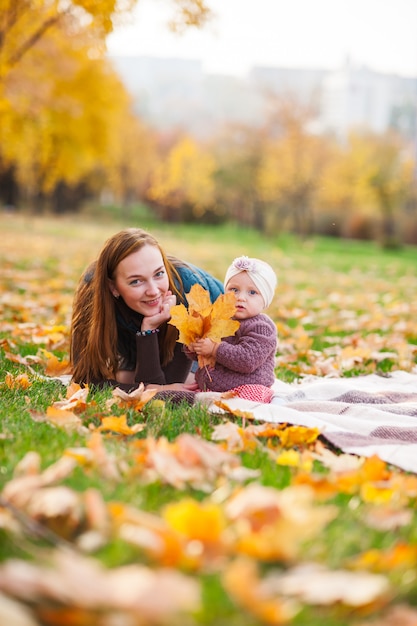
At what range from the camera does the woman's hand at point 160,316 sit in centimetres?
353

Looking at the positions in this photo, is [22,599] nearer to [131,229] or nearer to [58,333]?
[131,229]

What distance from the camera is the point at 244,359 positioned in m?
3.38

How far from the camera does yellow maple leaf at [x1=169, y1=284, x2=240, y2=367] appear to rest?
315 cm

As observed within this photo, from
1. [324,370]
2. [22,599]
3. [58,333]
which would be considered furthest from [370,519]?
[58,333]

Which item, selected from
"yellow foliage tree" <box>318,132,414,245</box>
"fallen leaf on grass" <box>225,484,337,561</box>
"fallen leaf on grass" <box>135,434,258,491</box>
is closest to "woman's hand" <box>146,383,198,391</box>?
"fallen leaf on grass" <box>135,434,258,491</box>

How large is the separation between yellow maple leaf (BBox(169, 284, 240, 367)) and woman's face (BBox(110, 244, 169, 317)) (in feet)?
1.03

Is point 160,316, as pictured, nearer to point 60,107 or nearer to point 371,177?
point 60,107

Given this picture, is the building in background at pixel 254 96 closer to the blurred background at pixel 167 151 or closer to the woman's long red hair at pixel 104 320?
the blurred background at pixel 167 151

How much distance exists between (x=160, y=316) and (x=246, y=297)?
0.44 meters

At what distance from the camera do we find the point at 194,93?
155 metres

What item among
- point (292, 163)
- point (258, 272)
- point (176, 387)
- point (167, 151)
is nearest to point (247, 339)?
point (258, 272)

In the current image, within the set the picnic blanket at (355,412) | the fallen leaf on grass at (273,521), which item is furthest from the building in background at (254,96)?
the fallen leaf on grass at (273,521)

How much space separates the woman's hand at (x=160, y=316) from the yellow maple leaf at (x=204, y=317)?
0.26 m

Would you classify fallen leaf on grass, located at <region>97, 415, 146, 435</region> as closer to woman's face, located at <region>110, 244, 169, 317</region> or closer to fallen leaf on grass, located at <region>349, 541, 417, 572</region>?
woman's face, located at <region>110, 244, 169, 317</region>
